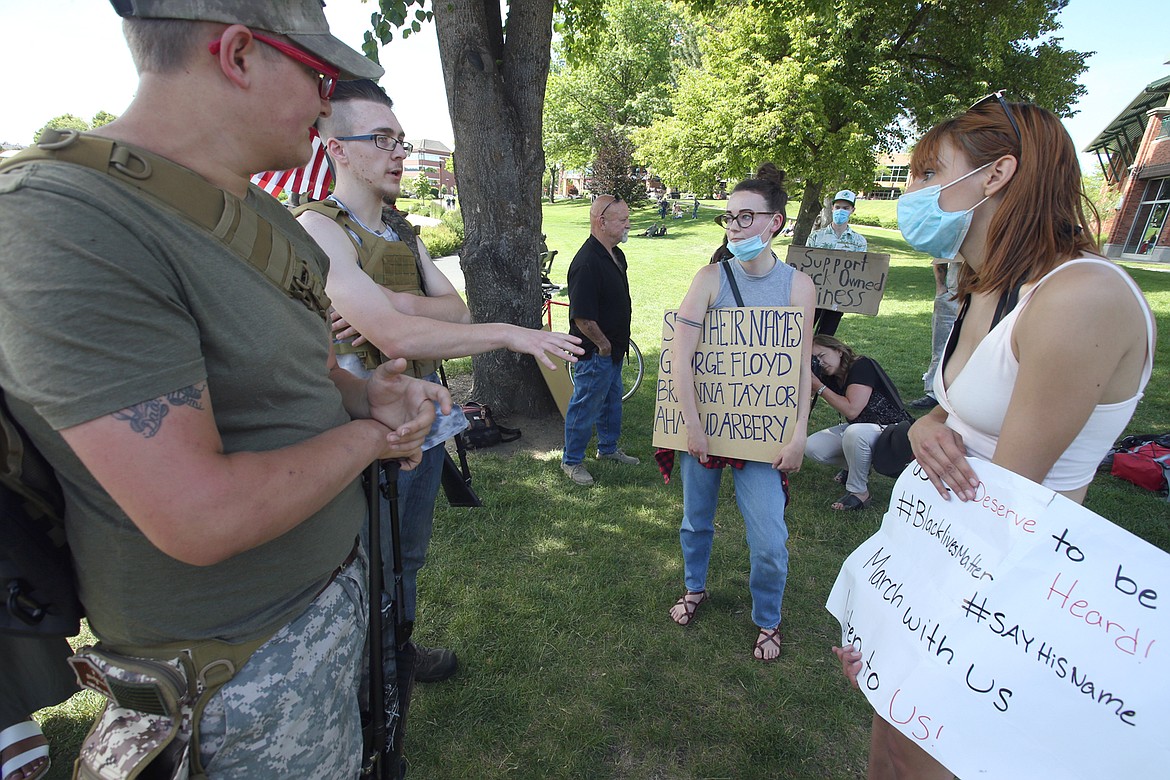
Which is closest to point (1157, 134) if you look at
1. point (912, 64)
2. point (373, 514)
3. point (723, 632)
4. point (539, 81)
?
point (912, 64)

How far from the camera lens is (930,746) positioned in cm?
136

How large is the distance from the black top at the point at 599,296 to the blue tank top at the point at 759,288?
1968 millimetres

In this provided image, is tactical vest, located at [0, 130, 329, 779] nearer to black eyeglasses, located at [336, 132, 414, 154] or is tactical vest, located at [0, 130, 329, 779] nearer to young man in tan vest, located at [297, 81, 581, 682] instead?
young man in tan vest, located at [297, 81, 581, 682]

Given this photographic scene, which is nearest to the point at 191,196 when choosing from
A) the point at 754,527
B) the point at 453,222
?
the point at 754,527

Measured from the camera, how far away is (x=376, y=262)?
2.25 m

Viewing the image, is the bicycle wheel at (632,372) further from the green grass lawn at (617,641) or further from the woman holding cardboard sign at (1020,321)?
the woman holding cardboard sign at (1020,321)

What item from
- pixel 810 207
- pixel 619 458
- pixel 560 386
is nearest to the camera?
pixel 619 458

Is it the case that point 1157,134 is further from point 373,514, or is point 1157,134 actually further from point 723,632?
point 373,514

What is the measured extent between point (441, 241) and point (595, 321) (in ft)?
58.0

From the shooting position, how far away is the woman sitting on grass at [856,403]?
4.59m

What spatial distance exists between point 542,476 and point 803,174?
12527 millimetres

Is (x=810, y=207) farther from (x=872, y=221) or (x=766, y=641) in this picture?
(x=872, y=221)

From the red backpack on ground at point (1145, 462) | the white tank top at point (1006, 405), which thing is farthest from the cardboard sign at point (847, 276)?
the white tank top at point (1006, 405)

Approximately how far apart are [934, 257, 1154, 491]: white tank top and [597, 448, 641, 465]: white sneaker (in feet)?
12.6
